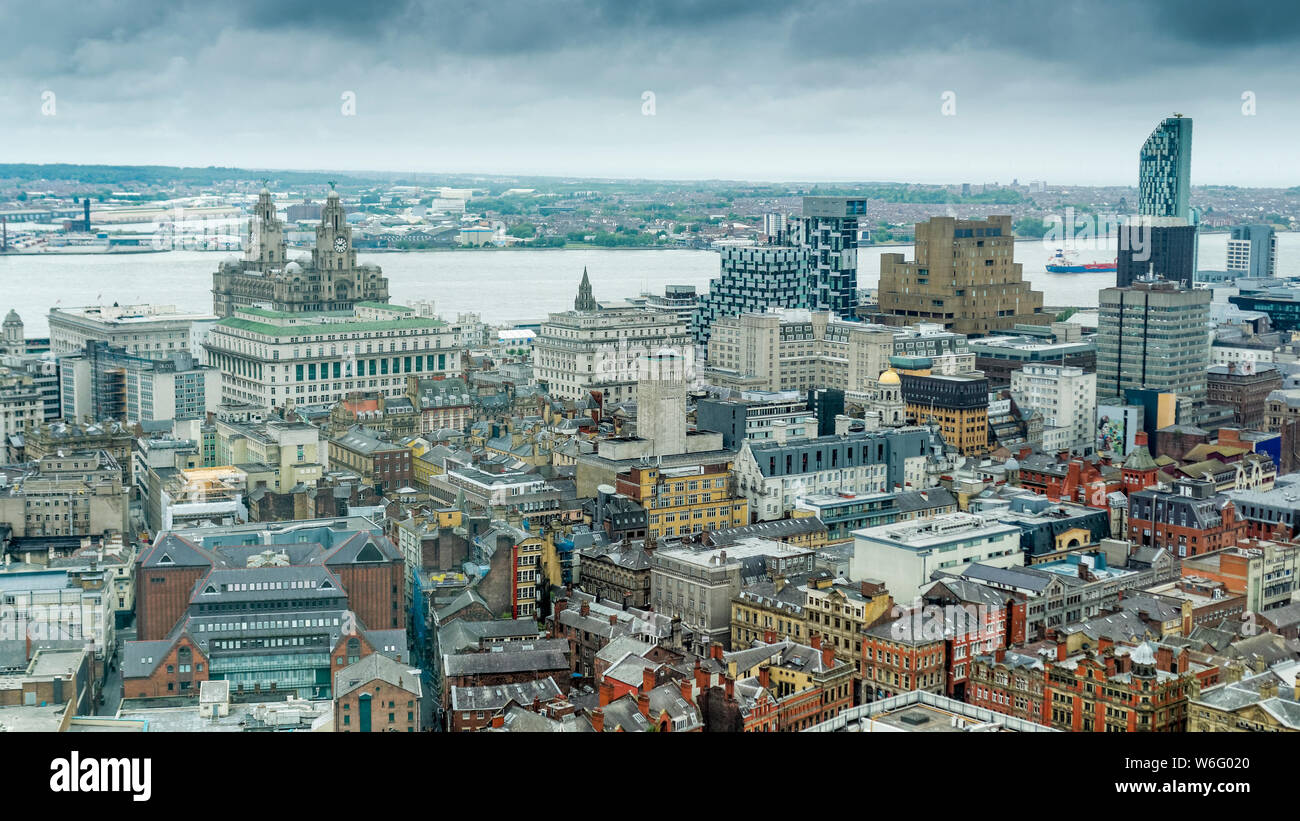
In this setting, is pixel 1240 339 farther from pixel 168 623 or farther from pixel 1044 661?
pixel 168 623

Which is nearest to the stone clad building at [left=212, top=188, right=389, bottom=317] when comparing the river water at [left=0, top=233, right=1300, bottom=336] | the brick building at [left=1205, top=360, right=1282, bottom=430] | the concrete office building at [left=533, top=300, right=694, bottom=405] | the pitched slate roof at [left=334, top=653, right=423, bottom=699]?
the concrete office building at [left=533, top=300, right=694, bottom=405]

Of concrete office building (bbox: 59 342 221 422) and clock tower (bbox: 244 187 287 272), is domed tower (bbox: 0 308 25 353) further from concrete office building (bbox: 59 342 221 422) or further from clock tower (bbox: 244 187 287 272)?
clock tower (bbox: 244 187 287 272)

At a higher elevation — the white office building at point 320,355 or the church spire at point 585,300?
the church spire at point 585,300

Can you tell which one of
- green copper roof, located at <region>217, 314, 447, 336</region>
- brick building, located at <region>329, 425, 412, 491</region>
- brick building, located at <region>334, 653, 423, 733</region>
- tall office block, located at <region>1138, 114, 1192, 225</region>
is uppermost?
tall office block, located at <region>1138, 114, 1192, 225</region>

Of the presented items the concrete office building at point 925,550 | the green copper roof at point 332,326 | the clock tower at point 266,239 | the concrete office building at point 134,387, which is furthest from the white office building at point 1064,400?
the clock tower at point 266,239

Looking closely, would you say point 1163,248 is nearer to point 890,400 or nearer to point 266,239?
point 890,400

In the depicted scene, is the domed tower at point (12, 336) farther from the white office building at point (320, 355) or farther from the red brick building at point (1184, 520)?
the red brick building at point (1184, 520)
